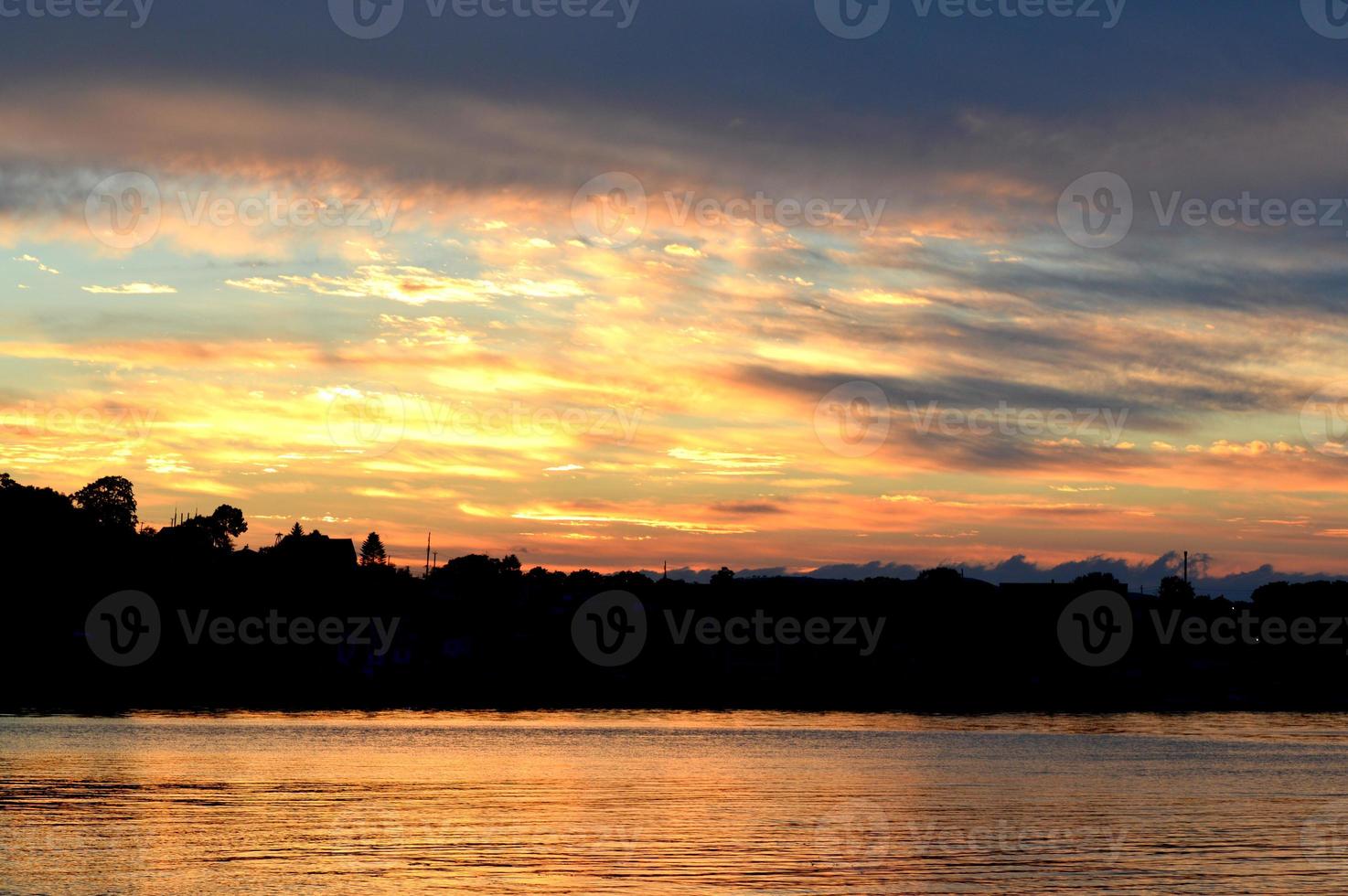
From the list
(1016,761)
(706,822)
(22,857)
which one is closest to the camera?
(22,857)

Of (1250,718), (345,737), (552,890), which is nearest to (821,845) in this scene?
(552,890)

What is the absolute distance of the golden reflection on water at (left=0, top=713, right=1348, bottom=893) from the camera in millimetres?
52469

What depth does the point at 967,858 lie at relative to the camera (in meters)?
58.4

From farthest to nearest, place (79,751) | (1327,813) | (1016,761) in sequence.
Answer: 1. (1016,761)
2. (79,751)
3. (1327,813)

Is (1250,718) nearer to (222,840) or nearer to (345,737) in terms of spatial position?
(345,737)

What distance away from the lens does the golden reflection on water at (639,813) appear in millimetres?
Result: 52469

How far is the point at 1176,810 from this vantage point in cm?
7944

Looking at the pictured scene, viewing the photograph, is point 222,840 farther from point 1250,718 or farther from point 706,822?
point 1250,718

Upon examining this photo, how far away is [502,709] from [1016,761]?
82.4 m

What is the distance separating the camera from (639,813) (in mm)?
72875

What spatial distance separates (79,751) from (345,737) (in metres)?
26.7

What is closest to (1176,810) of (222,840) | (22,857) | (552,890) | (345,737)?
(552,890)

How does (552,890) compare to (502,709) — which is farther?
(502,709)

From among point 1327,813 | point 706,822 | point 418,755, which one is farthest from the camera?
point 418,755
